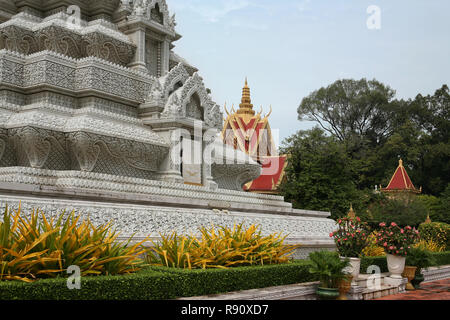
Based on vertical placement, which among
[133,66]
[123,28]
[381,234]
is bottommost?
[381,234]

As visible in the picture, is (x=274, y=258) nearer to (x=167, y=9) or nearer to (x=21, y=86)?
(x=21, y=86)

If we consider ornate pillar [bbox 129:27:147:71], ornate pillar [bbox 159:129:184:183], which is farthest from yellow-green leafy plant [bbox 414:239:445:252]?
ornate pillar [bbox 129:27:147:71]

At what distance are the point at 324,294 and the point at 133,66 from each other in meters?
7.97

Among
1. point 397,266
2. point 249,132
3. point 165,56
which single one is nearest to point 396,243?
point 397,266

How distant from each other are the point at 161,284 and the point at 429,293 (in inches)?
252

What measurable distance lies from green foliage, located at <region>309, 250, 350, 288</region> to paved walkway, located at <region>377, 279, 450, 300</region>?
6.14 feet

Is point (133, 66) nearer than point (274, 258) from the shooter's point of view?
No

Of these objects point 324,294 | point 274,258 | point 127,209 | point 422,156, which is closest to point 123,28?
point 127,209

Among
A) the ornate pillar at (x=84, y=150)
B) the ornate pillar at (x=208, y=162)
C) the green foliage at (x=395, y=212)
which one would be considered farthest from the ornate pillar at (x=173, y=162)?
the green foliage at (x=395, y=212)

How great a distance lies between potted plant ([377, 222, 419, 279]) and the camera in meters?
10.0

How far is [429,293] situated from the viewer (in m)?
9.88

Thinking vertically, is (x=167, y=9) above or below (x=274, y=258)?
above

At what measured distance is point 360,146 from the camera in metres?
40.4
